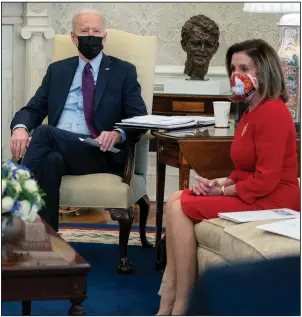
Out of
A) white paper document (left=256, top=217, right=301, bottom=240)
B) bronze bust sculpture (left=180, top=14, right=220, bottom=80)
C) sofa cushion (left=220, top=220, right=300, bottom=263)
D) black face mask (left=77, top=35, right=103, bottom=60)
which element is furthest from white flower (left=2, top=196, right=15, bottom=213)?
bronze bust sculpture (left=180, top=14, right=220, bottom=80)

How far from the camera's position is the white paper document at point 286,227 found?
2.46m

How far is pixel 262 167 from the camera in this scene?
9.40 ft

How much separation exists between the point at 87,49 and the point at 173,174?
190 cm

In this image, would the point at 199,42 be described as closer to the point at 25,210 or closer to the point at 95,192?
the point at 95,192

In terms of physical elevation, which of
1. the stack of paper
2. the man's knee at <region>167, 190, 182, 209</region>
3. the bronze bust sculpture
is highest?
the bronze bust sculpture

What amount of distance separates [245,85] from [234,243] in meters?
0.66

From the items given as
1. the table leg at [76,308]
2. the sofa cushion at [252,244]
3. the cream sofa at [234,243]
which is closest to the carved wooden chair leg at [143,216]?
the cream sofa at [234,243]

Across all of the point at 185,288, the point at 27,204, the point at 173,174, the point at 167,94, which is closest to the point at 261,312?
the point at 27,204

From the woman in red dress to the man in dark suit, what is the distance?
0.88 m

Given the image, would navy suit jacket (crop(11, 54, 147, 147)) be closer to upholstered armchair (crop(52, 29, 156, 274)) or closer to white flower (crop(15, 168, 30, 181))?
upholstered armchair (crop(52, 29, 156, 274))

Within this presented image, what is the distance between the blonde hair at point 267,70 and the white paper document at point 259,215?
0.43m

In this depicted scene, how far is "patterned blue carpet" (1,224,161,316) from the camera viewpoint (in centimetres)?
316

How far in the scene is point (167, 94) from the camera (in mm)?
4926

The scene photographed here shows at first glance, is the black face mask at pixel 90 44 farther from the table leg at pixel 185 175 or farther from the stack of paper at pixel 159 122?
the table leg at pixel 185 175
